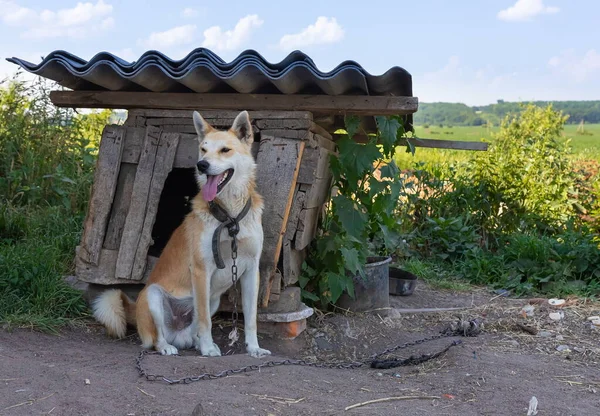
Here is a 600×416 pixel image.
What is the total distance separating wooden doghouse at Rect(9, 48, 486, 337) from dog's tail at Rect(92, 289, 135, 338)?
1.09 feet

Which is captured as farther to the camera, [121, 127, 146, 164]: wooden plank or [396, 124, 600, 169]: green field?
[396, 124, 600, 169]: green field

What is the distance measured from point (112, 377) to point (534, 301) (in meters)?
4.82

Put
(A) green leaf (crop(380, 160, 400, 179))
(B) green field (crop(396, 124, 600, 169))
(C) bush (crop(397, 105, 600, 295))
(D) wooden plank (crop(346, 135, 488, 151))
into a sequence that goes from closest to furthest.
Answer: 1. (A) green leaf (crop(380, 160, 400, 179))
2. (D) wooden plank (crop(346, 135, 488, 151))
3. (C) bush (crop(397, 105, 600, 295))
4. (B) green field (crop(396, 124, 600, 169))

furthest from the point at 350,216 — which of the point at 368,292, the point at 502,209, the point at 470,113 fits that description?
the point at 470,113

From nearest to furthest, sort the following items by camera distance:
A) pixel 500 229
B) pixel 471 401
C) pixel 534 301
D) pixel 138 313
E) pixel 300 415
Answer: pixel 300 415 → pixel 471 401 → pixel 138 313 → pixel 534 301 → pixel 500 229

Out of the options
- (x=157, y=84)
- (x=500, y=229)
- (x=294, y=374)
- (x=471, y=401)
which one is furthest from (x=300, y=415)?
(x=500, y=229)

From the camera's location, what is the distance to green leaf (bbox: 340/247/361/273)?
5578mm

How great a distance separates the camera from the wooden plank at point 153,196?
5543 millimetres

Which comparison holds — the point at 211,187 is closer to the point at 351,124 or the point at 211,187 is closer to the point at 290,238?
the point at 290,238

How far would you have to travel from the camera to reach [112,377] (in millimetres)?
3904

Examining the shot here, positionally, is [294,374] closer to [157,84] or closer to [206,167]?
[206,167]

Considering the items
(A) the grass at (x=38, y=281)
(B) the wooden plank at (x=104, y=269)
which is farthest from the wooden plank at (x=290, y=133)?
(A) the grass at (x=38, y=281)

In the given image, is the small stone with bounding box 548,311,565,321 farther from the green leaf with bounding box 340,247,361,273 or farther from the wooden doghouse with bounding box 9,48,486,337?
the green leaf with bounding box 340,247,361,273

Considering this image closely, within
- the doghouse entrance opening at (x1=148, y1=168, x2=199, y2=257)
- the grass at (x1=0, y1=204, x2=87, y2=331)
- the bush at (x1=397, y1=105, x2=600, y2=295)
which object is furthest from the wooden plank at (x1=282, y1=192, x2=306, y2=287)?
the bush at (x1=397, y1=105, x2=600, y2=295)
